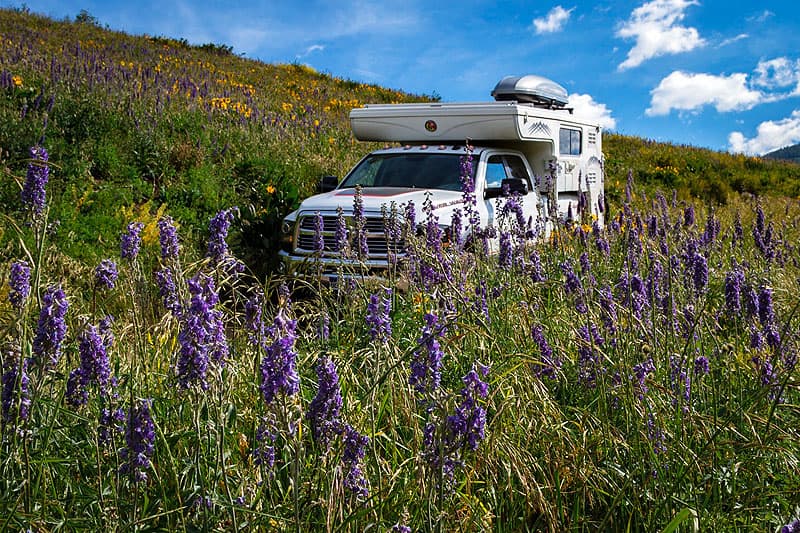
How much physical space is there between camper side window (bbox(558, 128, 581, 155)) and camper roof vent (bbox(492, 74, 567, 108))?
2.25ft

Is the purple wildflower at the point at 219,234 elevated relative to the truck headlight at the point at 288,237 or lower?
elevated

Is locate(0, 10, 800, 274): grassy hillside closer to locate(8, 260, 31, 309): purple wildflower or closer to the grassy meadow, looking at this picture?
the grassy meadow

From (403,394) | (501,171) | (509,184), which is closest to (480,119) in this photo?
(501,171)

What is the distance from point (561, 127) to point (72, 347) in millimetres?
9773

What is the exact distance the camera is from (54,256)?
7.01 metres

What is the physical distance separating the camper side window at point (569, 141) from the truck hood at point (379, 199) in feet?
11.0

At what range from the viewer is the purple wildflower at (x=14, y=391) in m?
2.11

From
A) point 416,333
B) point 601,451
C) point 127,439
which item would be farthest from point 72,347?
point 601,451

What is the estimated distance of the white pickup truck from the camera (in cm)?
830

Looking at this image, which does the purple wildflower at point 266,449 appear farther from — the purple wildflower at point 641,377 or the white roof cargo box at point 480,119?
the white roof cargo box at point 480,119

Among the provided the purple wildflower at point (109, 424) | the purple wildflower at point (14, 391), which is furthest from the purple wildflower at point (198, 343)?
the purple wildflower at point (14, 391)

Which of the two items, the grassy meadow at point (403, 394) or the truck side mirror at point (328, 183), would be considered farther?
the truck side mirror at point (328, 183)

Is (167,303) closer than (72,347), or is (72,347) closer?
(167,303)

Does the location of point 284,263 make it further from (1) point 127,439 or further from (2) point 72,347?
(1) point 127,439
